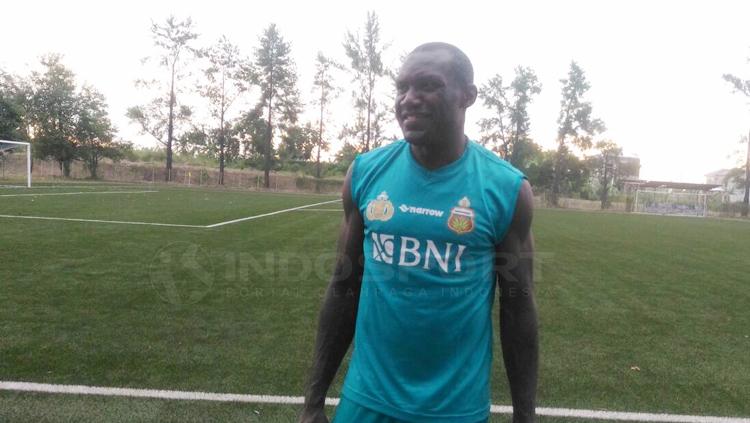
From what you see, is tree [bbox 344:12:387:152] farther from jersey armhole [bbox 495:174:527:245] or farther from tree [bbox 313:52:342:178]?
jersey armhole [bbox 495:174:527:245]

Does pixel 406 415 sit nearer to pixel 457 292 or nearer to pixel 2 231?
pixel 457 292

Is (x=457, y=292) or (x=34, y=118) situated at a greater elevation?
(x=34, y=118)

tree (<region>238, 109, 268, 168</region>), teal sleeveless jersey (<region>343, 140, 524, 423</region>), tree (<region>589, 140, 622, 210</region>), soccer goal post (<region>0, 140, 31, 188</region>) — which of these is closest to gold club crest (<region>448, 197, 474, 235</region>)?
teal sleeveless jersey (<region>343, 140, 524, 423</region>)

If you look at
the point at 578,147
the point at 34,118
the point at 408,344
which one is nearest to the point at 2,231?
the point at 408,344

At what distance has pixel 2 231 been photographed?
34.7 feet

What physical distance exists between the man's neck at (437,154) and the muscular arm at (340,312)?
0.26 m

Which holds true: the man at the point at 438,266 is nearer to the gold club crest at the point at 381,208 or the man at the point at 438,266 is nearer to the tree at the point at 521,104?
the gold club crest at the point at 381,208

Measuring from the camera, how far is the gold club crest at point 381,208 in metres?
1.58

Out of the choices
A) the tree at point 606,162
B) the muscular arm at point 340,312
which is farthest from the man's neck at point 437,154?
the tree at point 606,162

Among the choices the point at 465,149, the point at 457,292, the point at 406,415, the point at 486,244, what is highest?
the point at 465,149

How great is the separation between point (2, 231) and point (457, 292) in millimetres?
11499

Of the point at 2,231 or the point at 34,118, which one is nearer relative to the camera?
the point at 2,231

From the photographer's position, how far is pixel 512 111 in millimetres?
50688

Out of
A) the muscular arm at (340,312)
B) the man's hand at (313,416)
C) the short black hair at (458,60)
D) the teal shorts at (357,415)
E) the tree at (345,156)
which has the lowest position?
the man's hand at (313,416)
